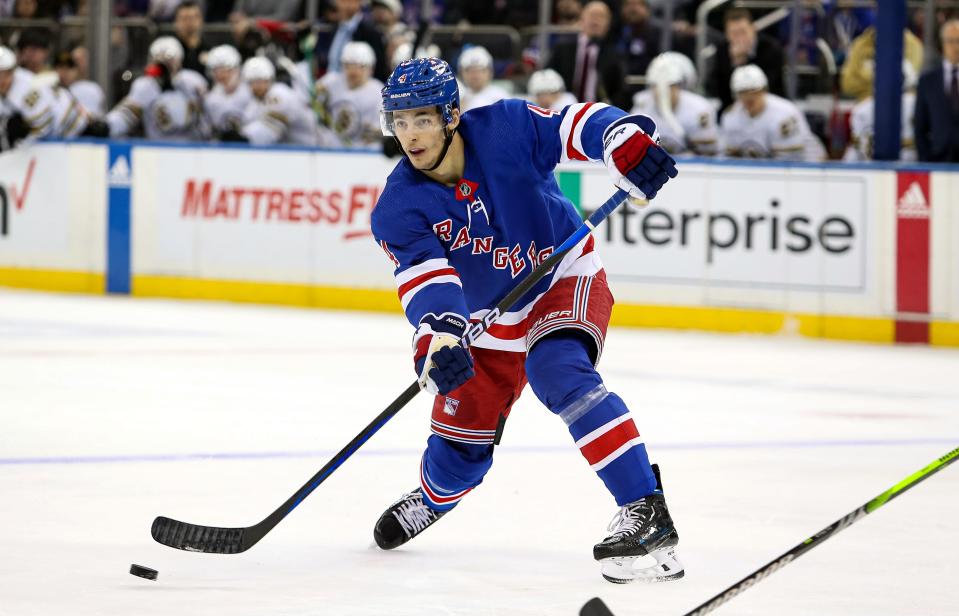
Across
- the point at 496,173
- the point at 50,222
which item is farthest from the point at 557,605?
the point at 50,222

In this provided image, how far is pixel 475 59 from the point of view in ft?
31.5

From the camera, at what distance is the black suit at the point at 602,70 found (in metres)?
9.66

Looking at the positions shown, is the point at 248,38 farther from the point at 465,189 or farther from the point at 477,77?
the point at 465,189

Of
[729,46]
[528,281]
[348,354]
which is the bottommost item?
[348,354]

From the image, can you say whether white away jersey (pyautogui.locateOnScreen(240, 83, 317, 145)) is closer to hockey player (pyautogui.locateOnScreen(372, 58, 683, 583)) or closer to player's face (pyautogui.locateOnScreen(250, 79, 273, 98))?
player's face (pyautogui.locateOnScreen(250, 79, 273, 98))

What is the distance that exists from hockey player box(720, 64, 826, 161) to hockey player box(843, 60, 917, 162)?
0.60 ft

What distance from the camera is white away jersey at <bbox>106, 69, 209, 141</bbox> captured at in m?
10.7

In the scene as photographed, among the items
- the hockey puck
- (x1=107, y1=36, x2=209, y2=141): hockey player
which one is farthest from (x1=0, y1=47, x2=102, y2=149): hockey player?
the hockey puck

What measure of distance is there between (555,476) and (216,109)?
21.2 ft

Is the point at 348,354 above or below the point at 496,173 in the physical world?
below

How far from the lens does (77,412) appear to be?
5.86 metres

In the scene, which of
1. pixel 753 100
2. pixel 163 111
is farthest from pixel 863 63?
pixel 163 111

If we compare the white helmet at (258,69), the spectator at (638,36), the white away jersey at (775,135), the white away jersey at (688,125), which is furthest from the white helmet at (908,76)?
the white helmet at (258,69)

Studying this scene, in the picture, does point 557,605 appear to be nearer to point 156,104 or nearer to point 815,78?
point 815,78
